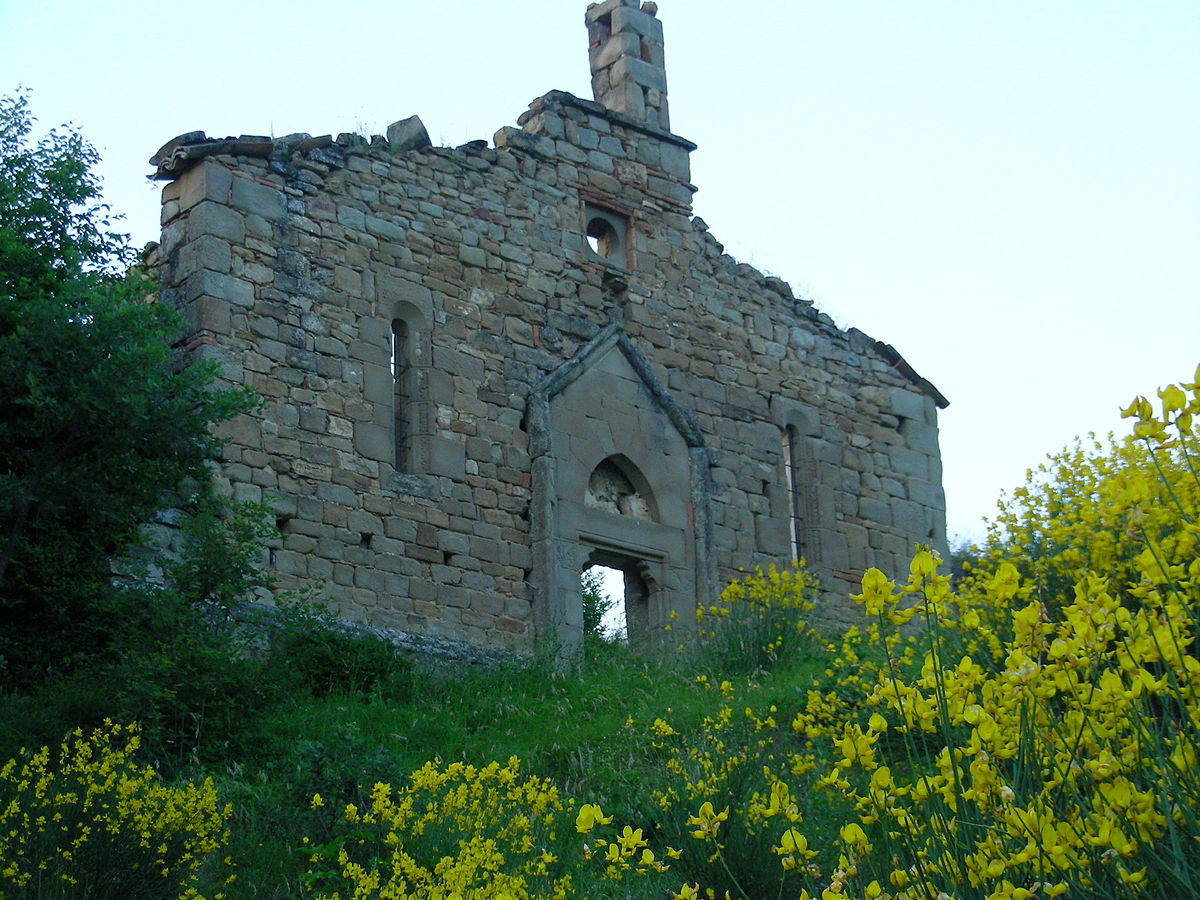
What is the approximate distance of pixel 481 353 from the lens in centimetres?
1412

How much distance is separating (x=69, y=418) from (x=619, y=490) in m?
6.09

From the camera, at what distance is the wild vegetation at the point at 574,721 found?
3.99 meters

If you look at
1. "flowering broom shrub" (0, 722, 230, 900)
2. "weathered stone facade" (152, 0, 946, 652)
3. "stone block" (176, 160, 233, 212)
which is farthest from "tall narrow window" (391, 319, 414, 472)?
"flowering broom shrub" (0, 722, 230, 900)

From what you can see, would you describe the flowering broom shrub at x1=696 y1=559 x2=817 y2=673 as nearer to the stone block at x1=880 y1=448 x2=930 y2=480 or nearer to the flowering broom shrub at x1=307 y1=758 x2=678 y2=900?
the stone block at x1=880 y1=448 x2=930 y2=480

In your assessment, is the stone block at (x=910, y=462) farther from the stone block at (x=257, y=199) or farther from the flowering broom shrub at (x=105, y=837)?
the flowering broom shrub at (x=105, y=837)

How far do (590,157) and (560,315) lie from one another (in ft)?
5.98

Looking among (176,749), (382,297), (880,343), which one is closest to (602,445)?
(382,297)

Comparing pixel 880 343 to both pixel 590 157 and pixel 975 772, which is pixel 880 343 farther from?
pixel 975 772

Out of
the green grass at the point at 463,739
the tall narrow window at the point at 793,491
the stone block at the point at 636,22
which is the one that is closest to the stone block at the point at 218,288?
the green grass at the point at 463,739

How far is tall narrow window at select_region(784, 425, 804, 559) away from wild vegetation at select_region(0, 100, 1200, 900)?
164cm

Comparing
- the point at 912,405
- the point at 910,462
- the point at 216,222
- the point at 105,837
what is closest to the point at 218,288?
the point at 216,222

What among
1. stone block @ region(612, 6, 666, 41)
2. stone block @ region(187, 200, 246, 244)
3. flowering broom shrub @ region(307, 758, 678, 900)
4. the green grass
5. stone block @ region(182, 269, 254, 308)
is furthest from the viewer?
stone block @ region(612, 6, 666, 41)

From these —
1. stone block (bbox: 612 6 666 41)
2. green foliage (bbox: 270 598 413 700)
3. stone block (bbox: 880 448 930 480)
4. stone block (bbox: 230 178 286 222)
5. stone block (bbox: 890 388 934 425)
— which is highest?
stone block (bbox: 612 6 666 41)

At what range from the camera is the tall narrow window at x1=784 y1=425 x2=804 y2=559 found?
52.6 ft
